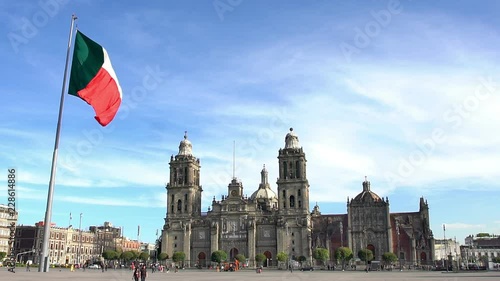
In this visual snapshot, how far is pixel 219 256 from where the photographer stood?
94750 mm

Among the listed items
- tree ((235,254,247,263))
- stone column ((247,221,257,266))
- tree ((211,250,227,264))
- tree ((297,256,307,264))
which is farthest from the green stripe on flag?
stone column ((247,221,257,266))

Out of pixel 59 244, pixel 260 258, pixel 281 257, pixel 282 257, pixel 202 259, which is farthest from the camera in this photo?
pixel 59 244

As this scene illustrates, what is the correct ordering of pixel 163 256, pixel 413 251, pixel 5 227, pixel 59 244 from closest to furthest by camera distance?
1. pixel 413 251
2. pixel 5 227
3. pixel 163 256
4. pixel 59 244

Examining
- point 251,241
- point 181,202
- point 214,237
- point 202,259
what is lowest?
point 202,259

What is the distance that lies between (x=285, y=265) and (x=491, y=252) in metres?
93.4

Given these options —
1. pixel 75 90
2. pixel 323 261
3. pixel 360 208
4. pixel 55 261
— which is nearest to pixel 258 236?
pixel 323 261

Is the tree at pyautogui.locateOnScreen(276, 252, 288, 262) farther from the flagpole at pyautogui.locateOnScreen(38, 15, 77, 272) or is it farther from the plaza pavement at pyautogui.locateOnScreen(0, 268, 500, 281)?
the flagpole at pyautogui.locateOnScreen(38, 15, 77, 272)

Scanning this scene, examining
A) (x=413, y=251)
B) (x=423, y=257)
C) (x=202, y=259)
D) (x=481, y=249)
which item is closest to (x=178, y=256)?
(x=202, y=259)

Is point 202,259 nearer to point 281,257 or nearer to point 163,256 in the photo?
point 163,256

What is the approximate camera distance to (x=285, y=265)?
96.2 metres

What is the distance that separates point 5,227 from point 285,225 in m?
57.1

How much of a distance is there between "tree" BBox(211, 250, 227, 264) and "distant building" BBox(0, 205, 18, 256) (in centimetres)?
4198

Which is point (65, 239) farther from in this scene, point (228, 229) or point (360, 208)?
point (360, 208)

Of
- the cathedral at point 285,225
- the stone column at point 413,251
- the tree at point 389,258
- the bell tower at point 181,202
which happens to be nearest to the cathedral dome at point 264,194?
the cathedral at point 285,225
